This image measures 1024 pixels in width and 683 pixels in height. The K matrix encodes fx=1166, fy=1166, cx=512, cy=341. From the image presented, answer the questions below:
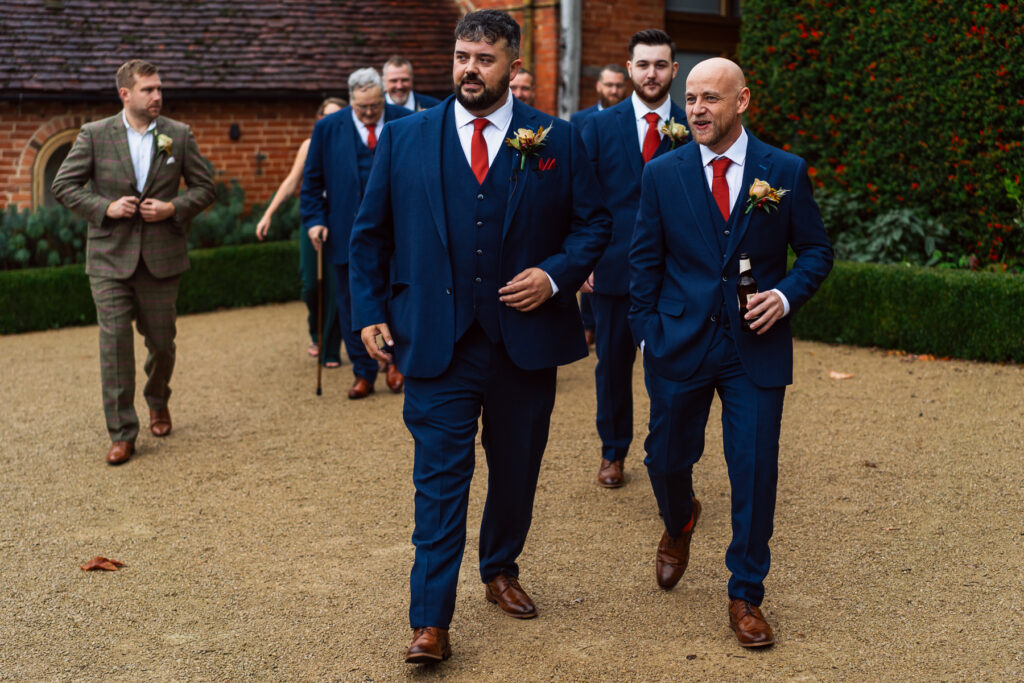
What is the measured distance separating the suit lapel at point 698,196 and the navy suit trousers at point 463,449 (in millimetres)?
809

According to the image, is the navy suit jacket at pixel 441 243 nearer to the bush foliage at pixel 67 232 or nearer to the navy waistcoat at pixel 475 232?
the navy waistcoat at pixel 475 232

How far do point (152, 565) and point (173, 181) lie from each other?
303 centimetres

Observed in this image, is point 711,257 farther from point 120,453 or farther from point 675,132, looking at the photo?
point 120,453

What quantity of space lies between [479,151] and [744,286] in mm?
1158

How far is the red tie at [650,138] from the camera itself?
6.47 m

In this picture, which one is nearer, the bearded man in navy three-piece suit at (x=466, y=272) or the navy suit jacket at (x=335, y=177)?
the bearded man in navy three-piece suit at (x=466, y=272)

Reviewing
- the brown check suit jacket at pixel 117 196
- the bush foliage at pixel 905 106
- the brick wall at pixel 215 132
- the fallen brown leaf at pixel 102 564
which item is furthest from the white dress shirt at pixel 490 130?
the brick wall at pixel 215 132

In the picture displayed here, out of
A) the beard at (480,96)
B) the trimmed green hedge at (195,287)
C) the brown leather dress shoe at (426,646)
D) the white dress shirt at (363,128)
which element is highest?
the beard at (480,96)

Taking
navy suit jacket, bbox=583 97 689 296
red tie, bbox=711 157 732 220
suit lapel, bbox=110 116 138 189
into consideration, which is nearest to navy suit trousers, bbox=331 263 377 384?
suit lapel, bbox=110 116 138 189

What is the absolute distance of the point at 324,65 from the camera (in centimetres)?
1598

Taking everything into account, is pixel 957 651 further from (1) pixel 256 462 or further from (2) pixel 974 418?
(1) pixel 256 462

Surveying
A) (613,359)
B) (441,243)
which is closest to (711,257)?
(441,243)

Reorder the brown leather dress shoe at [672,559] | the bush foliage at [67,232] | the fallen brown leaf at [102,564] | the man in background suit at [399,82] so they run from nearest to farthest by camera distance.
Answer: the brown leather dress shoe at [672,559] < the fallen brown leaf at [102,564] < the man in background suit at [399,82] < the bush foliage at [67,232]

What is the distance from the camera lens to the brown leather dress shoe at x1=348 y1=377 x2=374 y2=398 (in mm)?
9039
